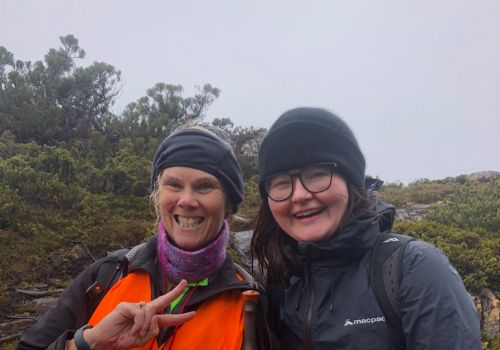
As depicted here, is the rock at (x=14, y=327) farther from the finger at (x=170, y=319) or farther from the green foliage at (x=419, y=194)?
the green foliage at (x=419, y=194)

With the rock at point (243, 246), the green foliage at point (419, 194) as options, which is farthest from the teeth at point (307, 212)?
the green foliage at point (419, 194)

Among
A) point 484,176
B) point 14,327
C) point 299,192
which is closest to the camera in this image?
point 299,192

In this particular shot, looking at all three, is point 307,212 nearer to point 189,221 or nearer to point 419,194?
point 189,221

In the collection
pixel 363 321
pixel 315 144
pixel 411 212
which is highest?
pixel 315 144

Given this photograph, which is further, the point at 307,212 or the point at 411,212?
the point at 411,212

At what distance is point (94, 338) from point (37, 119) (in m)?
15.5

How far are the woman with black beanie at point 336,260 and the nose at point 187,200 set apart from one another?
1.44ft

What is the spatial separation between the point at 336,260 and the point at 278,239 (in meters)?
0.55

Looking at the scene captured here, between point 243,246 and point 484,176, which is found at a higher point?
point 484,176

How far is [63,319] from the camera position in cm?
236

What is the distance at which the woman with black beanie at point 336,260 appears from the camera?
170 cm

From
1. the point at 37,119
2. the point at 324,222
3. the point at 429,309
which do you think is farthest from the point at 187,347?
the point at 37,119

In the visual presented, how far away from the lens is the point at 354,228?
203cm

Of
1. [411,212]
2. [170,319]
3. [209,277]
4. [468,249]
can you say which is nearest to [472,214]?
[411,212]
